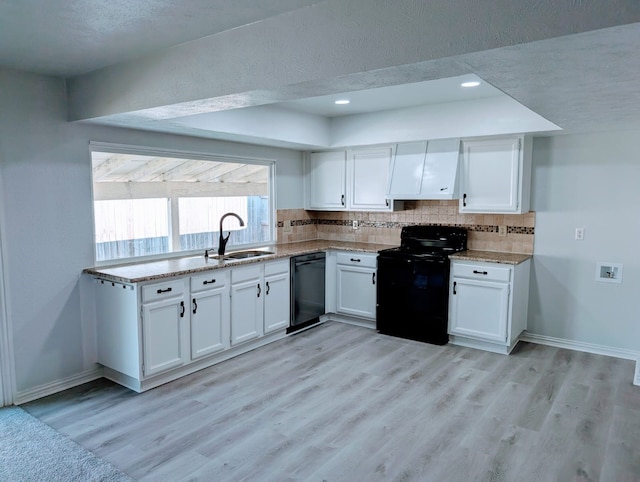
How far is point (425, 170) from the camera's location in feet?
15.3

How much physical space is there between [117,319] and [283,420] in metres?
1.51

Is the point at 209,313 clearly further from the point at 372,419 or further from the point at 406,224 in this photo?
the point at 406,224

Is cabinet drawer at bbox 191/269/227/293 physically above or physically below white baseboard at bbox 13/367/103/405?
above

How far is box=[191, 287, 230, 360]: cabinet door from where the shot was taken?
3.73 metres

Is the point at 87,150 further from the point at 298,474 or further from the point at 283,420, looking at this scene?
the point at 298,474

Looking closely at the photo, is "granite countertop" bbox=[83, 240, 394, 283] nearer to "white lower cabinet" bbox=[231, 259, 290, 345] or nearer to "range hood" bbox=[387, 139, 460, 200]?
"white lower cabinet" bbox=[231, 259, 290, 345]

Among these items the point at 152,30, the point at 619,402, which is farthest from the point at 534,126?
the point at 152,30

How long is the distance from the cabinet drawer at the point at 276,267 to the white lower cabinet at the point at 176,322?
3 cm

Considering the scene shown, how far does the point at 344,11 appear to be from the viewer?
1879 millimetres

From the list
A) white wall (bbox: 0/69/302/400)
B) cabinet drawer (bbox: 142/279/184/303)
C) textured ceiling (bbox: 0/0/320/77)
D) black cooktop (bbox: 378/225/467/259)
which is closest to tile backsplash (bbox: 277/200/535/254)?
black cooktop (bbox: 378/225/467/259)

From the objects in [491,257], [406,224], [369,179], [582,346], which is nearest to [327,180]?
[369,179]

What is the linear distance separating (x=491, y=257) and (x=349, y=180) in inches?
73.7

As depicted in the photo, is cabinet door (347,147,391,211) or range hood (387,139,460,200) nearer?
range hood (387,139,460,200)

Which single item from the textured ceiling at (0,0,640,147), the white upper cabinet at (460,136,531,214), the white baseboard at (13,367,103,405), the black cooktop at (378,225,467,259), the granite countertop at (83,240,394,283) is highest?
the textured ceiling at (0,0,640,147)
